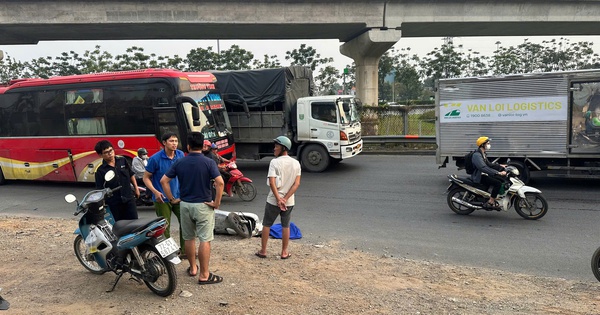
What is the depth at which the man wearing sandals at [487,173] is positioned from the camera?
7.26 m

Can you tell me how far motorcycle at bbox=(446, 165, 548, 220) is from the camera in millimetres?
7152

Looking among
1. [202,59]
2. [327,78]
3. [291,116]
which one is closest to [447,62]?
[327,78]

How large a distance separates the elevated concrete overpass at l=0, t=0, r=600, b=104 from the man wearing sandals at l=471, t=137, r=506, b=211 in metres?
16.3

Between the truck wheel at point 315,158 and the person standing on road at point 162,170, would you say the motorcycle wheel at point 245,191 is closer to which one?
the truck wheel at point 315,158

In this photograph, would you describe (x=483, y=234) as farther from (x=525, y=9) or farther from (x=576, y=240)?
(x=525, y=9)

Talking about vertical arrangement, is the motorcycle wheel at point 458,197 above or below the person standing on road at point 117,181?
below

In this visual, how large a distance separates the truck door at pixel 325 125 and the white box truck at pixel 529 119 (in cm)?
304

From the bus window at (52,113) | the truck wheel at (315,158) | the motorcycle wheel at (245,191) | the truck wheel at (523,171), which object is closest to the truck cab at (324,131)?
the truck wheel at (315,158)

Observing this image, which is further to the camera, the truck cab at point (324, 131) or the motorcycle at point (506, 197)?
the truck cab at point (324, 131)

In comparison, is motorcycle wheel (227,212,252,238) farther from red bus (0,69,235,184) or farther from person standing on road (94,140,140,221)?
red bus (0,69,235,184)

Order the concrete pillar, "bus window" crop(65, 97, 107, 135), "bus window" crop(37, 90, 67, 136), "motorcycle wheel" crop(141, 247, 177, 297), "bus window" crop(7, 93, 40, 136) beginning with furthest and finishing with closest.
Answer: the concrete pillar
"bus window" crop(7, 93, 40, 136)
"bus window" crop(37, 90, 67, 136)
"bus window" crop(65, 97, 107, 135)
"motorcycle wheel" crop(141, 247, 177, 297)

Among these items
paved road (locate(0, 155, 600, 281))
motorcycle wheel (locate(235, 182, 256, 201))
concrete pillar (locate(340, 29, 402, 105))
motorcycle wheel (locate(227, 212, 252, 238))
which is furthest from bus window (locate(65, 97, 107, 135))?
concrete pillar (locate(340, 29, 402, 105))

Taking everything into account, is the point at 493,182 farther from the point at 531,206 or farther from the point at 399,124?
the point at 399,124

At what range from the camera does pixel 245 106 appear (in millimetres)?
13422
